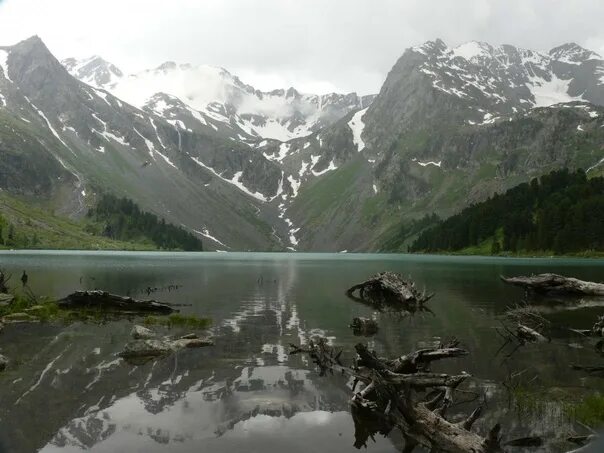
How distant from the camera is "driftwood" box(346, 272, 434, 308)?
2272 inches

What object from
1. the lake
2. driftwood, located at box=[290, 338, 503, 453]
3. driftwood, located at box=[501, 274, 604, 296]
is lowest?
the lake

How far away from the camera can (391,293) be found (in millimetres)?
63594

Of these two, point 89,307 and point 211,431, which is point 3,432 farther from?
point 89,307

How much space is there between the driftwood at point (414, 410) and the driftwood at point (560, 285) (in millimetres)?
44772

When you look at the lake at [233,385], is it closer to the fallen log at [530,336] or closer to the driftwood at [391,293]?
the fallen log at [530,336]

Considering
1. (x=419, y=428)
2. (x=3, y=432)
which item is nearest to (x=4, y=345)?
(x=3, y=432)

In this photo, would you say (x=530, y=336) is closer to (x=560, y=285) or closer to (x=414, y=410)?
(x=414, y=410)

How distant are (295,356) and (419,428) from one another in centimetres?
1394

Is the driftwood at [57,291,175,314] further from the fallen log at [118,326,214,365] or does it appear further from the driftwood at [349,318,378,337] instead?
the driftwood at [349,318,378,337]

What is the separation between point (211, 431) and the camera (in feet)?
58.9

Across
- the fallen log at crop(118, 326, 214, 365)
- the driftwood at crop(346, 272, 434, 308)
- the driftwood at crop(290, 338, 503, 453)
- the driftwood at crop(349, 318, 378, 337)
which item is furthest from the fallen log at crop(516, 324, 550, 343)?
the fallen log at crop(118, 326, 214, 365)

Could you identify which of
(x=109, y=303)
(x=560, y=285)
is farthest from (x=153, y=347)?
(x=560, y=285)

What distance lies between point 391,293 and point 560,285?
65.8 ft

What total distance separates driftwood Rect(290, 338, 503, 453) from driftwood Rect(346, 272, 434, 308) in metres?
35.8
